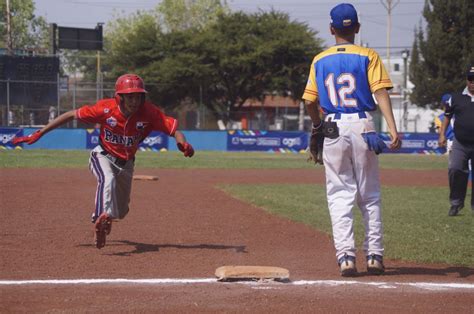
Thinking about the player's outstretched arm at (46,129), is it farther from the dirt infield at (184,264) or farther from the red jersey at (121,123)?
A: the dirt infield at (184,264)

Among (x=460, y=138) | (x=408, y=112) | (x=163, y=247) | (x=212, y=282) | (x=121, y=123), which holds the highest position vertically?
(x=121, y=123)

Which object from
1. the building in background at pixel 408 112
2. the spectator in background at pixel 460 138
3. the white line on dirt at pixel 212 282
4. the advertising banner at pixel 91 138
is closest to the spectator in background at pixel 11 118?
the advertising banner at pixel 91 138

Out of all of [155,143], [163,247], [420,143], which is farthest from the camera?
[420,143]

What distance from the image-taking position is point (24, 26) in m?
43.1

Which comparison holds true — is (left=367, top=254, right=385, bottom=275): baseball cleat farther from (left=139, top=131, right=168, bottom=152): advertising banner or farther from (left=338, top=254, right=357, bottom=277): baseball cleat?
(left=139, top=131, right=168, bottom=152): advertising banner

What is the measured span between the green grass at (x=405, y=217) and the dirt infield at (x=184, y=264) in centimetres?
47

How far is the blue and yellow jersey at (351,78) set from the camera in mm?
6551

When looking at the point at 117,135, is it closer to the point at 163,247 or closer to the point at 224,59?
the point at 163,247

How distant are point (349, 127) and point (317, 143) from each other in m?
0.41

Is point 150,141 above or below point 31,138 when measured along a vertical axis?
below

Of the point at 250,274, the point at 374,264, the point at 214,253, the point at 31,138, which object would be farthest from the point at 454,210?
the point at 31,138

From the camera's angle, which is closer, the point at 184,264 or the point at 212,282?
the point at 212,282

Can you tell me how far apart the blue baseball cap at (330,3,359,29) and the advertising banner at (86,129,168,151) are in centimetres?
3012

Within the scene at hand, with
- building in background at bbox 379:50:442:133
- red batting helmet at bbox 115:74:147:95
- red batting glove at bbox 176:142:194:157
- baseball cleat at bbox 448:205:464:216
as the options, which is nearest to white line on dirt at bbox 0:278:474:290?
red batting glove at bbox 176:142:194:157
